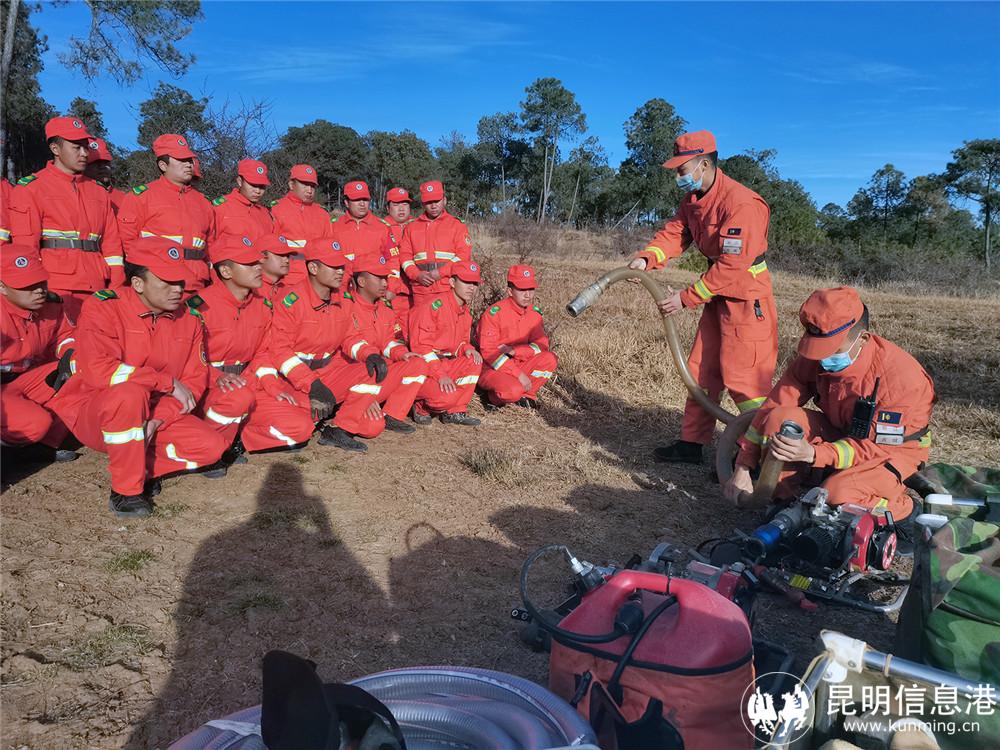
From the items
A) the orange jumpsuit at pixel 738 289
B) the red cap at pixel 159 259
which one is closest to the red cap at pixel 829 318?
the orange jumpsuit at pixel 738 289

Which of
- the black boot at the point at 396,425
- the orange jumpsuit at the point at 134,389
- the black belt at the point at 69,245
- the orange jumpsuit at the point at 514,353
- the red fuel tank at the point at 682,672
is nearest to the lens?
the red fuel tank at the point at 682,672

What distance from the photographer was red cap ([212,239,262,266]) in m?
5.02

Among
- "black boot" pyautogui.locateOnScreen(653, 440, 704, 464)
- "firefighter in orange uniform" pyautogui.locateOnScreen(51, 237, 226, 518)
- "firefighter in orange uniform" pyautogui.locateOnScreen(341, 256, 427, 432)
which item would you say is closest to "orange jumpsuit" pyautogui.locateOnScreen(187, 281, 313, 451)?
"firefighter in orange uniform" pyautogui.locateOnScreen(51, 237, 226, 518)

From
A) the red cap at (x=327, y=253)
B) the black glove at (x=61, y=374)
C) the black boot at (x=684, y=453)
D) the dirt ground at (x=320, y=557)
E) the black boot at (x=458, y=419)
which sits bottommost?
the dirt ground at (x=320, y=557)

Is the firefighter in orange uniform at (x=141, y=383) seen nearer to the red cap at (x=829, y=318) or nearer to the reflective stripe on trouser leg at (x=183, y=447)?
the reflective stripe on trouser leg at (x=183, y=447)

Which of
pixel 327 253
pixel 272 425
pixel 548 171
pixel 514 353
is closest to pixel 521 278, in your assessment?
pixel 514 353

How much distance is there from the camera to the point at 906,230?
95.5ft

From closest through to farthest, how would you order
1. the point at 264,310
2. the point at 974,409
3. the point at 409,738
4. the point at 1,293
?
1. the point at 409,738
2. the point at 1,293
3. the point at 264,310
4. the point at 974,409

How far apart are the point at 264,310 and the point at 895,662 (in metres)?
4.82

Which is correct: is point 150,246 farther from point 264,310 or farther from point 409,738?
point 409,738

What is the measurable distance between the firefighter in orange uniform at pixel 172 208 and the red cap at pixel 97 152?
0.41m

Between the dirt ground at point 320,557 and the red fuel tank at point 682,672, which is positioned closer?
the red fuel tank at point 682,672

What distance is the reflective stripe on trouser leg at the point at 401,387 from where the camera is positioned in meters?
6.18

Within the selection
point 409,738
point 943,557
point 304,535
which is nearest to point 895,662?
point 943,557
